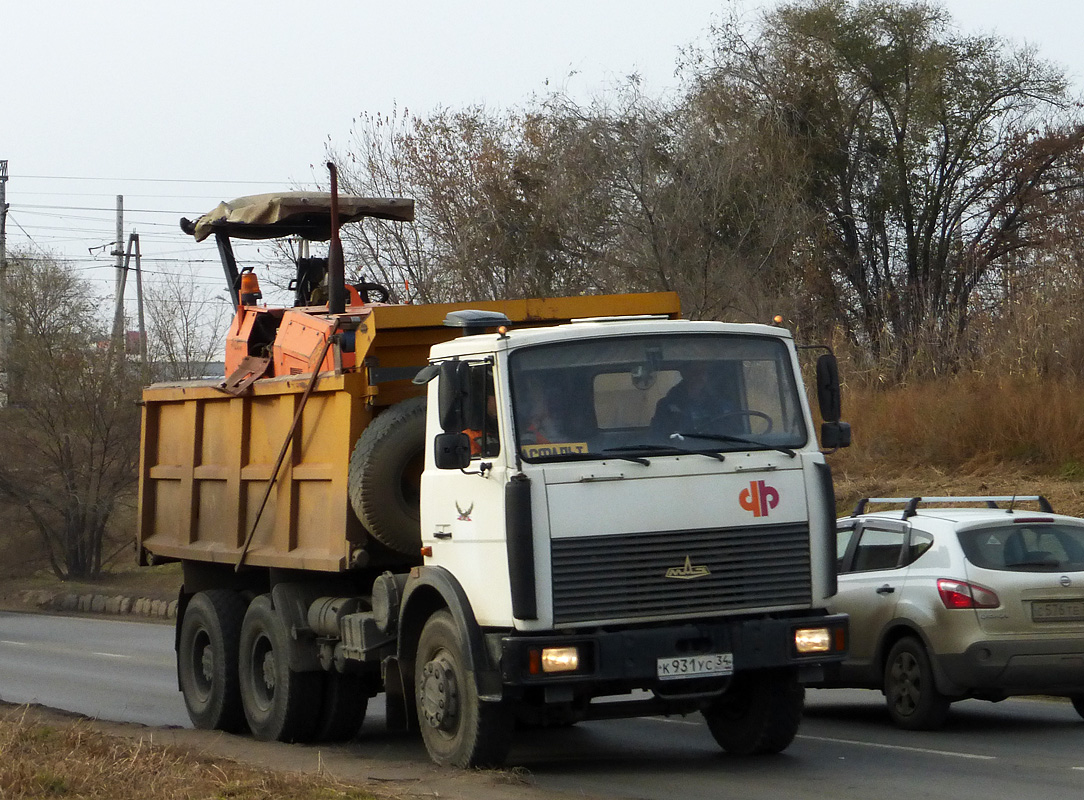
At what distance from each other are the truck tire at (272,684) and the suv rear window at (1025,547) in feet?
15.4

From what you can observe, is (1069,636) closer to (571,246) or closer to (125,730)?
(125,730)

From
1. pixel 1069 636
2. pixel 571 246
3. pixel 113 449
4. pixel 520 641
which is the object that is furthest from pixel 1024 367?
pixel 113 449

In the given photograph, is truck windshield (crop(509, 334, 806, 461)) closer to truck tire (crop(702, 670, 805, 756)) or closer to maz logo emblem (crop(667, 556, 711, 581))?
maz logo emblem (crop(667, 556, 711, 581))

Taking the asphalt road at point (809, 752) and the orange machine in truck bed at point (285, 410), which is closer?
the asphalt road at point (809, 752)

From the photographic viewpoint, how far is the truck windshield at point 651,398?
8086 millimetres

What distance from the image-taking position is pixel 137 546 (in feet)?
43.7

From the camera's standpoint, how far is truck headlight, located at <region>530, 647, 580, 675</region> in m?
7.76

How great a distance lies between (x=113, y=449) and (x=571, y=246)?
1200cm

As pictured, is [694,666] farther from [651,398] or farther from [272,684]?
[272,684]

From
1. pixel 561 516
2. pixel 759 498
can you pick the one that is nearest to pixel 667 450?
pixel 759 498

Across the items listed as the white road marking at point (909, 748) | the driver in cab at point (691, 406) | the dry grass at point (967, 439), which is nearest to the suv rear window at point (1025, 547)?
the white road marking at point (909, 748)

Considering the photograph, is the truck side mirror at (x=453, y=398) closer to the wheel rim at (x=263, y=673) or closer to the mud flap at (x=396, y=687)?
the mud flap at (x=396, y=687)

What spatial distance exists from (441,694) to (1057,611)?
4.34 metres

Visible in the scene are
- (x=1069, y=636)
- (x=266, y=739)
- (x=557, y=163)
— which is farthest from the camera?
(x=557, y=163)
